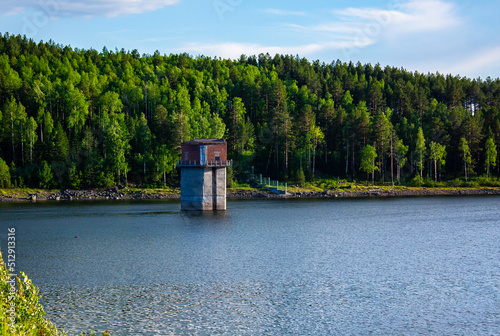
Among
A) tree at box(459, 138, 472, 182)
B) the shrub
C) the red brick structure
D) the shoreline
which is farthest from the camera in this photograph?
tree at box(459, 138, 472, 182)

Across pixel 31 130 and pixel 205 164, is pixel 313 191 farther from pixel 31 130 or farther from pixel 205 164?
pixel 31 130

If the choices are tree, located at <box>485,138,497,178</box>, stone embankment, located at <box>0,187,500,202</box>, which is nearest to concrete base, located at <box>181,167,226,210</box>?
stone embankment, located at <box>0,187,500,202</box>

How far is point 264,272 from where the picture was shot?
38344 mm

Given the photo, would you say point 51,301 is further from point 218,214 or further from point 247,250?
point 218,214

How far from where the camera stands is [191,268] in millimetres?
39969

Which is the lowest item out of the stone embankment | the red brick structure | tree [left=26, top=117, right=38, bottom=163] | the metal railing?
the stone embankment

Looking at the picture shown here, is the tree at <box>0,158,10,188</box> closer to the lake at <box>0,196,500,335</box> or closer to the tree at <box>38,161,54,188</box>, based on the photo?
the tree at <box>38,161,54,188</box>

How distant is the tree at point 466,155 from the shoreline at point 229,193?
783cm

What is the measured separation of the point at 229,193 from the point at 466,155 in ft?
190

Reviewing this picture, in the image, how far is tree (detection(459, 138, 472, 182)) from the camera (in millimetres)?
118738

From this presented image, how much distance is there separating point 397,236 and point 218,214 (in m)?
27.7

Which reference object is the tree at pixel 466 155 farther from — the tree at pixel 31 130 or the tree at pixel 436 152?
the tree at pixel 31 130

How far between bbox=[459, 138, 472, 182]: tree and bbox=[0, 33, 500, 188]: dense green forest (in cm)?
27

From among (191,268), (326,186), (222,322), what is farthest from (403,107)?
(222,322)
